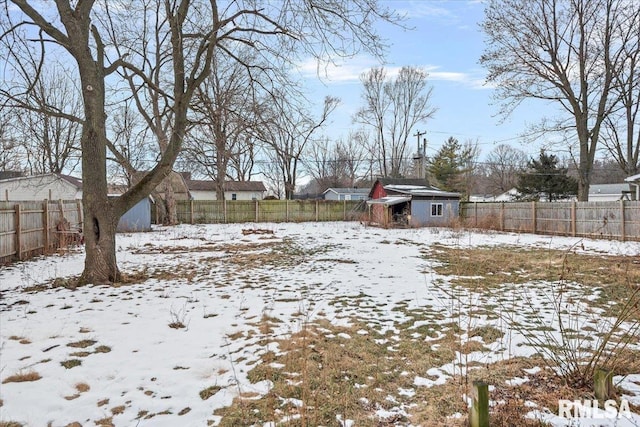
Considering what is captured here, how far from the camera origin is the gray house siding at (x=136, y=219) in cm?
1652

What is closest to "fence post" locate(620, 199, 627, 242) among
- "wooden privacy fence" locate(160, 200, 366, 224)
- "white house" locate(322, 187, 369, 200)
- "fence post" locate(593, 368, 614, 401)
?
"fence post" locate(593, 368, 614, 401)

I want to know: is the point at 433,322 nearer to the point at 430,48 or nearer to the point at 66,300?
the point at 66,300

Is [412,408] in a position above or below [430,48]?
below

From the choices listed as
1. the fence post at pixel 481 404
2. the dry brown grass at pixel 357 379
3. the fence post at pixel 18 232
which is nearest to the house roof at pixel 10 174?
the fence post at pixel 18 232

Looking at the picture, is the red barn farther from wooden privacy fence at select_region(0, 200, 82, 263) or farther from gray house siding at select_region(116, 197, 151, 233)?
wooden privacy fence at select_region(0, 200, 82, 263)

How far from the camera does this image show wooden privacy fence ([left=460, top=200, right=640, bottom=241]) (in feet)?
41.8

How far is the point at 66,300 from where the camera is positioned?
5219mm

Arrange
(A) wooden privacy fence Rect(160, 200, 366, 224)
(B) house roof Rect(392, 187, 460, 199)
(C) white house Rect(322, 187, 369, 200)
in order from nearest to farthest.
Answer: (B) house roof Rect(392, 187, 460, 199) < (A) wooden privacy fence Rect(160, 200, 366, 224) < (C) white house Rect(322, 187, 369, 200)

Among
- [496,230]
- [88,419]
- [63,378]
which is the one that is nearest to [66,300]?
[63,378]

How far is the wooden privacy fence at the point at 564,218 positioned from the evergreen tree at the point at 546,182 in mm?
7981

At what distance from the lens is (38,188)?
22.4 meters

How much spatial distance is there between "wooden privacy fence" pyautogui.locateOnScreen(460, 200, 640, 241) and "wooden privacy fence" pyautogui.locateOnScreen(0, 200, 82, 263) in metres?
14.9

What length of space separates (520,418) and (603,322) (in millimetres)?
2824

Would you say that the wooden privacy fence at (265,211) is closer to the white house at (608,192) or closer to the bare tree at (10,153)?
the bare tree at (10,153)
